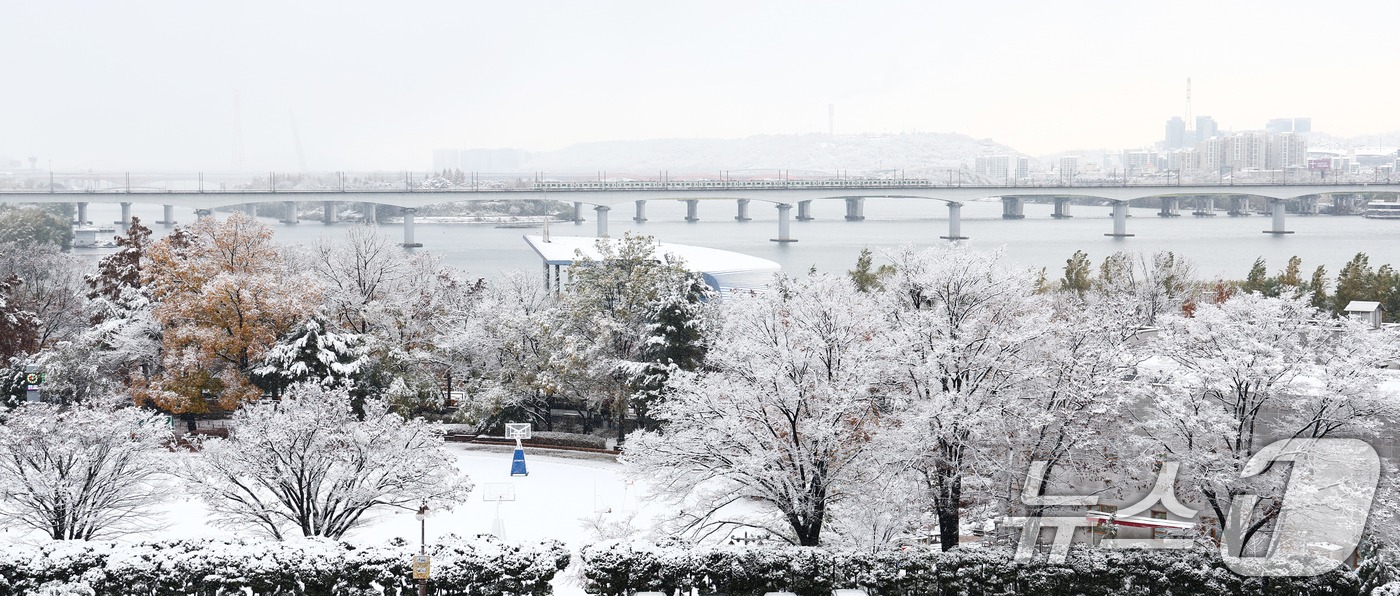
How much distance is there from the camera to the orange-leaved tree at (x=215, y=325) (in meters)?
32.1

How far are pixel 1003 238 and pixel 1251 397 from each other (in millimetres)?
89941

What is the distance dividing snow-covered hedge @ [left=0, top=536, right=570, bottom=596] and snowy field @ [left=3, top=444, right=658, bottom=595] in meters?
2.16

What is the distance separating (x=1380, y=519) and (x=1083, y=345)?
221 inches

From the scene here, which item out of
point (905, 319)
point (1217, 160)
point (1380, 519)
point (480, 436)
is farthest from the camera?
point (1217, 160)

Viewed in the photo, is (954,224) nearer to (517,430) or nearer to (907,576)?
(517,430)

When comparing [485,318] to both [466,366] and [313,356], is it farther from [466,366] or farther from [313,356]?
[313,356]

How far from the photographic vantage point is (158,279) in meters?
34.2

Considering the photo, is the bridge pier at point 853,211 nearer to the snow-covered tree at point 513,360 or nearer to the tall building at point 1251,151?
the tall building at point 1251,151

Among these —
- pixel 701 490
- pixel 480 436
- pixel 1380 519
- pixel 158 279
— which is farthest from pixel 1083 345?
pixel 158 279

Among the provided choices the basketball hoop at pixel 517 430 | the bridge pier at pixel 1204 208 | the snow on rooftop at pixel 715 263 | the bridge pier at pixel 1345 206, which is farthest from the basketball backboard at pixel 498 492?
the bridge pier at pixel 1345 206

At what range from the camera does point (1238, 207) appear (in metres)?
146

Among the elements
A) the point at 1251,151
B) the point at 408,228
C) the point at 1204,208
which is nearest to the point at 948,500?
the point at 408,228

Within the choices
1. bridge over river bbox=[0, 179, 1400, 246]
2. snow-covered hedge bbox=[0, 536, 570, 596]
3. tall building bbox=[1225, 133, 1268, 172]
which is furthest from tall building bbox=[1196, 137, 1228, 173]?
snow-covered hedge bbox=[0, 536, 570, 596]

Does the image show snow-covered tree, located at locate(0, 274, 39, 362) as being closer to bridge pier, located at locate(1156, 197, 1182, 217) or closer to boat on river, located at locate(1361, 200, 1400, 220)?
bridge pier, located at locate(1156, 197, 1182, 217)
